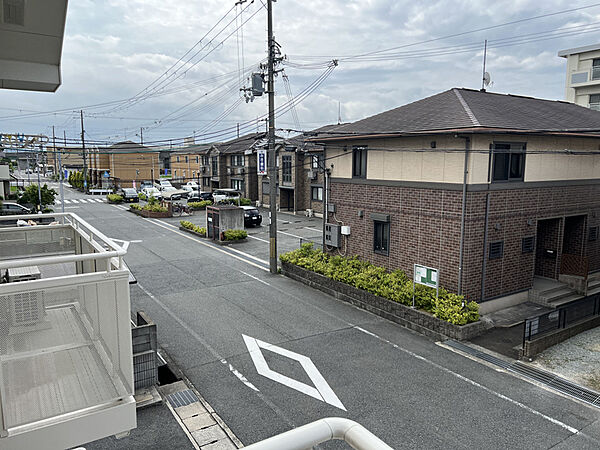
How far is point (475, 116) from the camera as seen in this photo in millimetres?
13062

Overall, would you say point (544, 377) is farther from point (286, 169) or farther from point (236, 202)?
point (236, 202)

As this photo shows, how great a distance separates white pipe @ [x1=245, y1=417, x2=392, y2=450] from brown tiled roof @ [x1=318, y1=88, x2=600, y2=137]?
1148 centimetres

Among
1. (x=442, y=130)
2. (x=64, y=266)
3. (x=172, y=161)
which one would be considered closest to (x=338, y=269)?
(x=442, y=130)

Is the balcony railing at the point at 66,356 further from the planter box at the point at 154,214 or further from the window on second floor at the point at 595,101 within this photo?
the window on second floor at the point at 595,101

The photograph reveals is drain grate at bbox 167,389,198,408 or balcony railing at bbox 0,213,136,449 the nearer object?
balcony railing at bbox 0,213,136,449

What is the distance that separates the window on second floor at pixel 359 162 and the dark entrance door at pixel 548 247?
6.38m

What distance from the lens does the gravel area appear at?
9.59m

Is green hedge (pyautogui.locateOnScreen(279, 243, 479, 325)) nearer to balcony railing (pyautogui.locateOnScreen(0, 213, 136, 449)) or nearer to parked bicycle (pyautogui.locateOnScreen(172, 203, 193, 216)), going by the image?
balcony railing (pyautogui.locateOnScreen(0, 213, 136, 449))

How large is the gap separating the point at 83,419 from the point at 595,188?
18.1 meters

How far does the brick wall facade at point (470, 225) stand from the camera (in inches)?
508

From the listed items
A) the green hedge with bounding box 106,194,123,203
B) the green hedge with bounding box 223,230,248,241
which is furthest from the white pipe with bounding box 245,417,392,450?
the green hedge with bounding box 106,194,123,203

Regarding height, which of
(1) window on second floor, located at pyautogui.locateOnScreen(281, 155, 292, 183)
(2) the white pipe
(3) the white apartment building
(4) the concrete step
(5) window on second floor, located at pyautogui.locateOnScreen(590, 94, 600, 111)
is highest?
(3) the white apartment building

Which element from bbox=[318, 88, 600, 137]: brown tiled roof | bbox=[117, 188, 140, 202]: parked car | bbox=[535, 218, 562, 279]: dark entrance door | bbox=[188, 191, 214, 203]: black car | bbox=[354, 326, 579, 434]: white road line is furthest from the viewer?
bbox=[117, 188, 140, 202]: parked car

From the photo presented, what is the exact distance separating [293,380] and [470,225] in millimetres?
6868
